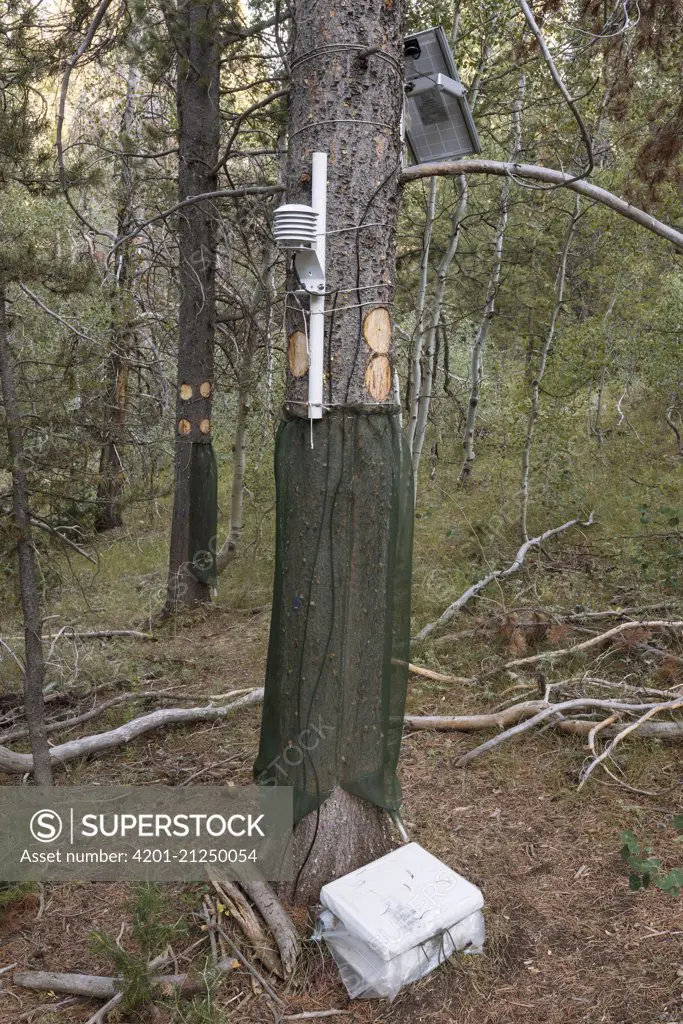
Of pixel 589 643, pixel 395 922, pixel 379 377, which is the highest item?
pixel 379 377

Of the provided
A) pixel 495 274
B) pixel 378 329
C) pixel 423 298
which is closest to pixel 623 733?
pixel 378 329

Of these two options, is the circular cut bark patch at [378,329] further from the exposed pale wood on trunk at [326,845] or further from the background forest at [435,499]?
the exposed pale wood on trunk at [326,845]

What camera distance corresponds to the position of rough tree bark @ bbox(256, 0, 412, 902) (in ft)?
8.70

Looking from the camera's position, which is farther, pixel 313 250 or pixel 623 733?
pixel 623 733

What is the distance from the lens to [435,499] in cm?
991

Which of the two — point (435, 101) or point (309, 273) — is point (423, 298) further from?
point (309, 273)

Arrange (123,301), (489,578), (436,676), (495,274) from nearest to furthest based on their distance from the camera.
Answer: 1. (436,676)
2. (489,578)
3. (123,301)
4. (495,274)

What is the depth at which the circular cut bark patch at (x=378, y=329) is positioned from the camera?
106 inches

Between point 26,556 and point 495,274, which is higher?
point 495,274

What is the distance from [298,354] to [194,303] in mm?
4584

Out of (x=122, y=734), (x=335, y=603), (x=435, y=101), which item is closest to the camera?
(x=335, y=603)

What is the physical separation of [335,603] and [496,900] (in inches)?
51.6

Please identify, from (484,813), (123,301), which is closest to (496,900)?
(484,813)

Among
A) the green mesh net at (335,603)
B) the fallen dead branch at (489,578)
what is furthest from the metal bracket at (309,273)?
the fallen dead branch at (489,578)
